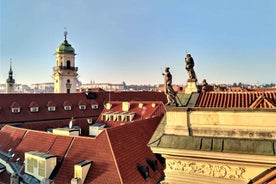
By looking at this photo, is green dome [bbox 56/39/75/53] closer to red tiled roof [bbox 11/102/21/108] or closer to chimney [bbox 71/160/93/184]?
red tiled roof [bbox 11/102/21/108]

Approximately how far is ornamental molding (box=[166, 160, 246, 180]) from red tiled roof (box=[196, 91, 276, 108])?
2.40 meters

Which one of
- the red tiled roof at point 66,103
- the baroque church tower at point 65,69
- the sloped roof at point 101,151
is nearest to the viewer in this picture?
the sloped roof at point 101,151

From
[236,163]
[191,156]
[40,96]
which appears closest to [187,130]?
[191,156]

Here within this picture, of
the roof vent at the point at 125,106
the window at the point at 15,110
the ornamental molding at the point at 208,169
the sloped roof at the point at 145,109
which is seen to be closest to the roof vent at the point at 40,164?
the ornamental molding at the point at 208,169

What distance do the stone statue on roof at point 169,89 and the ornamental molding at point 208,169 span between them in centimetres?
253

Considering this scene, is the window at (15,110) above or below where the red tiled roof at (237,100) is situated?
below

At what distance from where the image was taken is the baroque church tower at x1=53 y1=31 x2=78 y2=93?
6912cm

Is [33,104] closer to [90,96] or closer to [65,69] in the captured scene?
[90,96]

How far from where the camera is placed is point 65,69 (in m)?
69.2

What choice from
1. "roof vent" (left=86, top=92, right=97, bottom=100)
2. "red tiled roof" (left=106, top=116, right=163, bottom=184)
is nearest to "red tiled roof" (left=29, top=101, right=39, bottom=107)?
"roof vent" (left=86, top=92, right=97, bottom=100)

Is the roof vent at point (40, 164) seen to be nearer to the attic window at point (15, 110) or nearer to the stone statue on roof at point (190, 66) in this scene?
the stone statue on roof at point (190, 66)

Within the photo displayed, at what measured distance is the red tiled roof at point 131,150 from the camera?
71.4ft

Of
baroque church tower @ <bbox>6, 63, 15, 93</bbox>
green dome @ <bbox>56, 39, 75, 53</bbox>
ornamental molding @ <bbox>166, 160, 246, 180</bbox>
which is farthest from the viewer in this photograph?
baroque church tower @ <bbox>6, 63, 15, 93</bbox>

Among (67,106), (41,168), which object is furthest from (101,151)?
(67,106)
